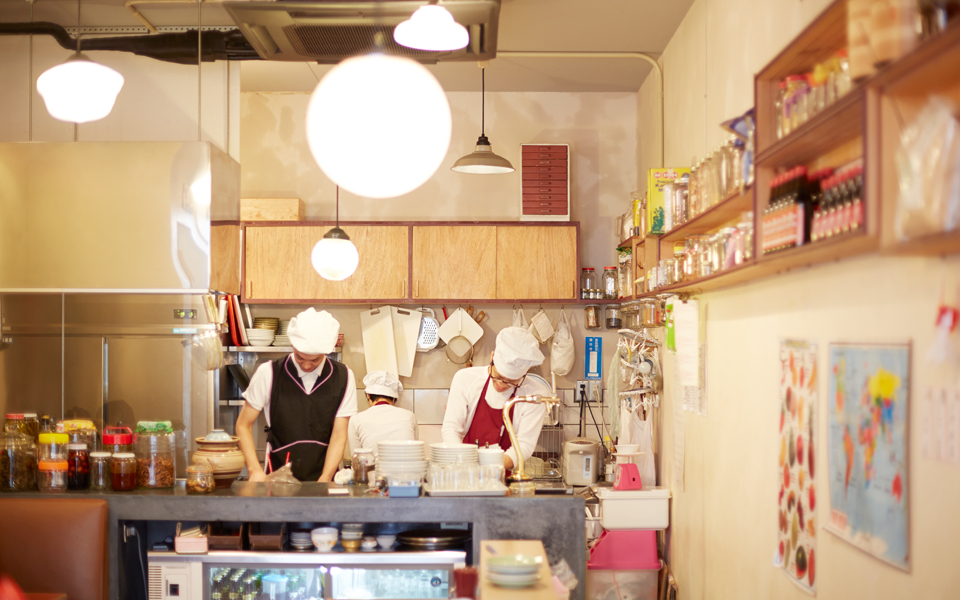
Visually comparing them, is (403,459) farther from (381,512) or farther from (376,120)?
(376,120)

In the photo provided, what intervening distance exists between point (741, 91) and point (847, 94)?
1714mm

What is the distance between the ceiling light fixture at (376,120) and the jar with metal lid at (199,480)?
2001mm

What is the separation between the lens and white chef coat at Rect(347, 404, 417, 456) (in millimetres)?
4730

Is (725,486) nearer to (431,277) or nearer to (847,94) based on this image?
(847,94)

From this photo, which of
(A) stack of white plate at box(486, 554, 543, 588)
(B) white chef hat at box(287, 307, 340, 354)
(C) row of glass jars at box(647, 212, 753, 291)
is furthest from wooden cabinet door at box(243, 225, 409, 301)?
(A) stack of white plate at box(486, 554, 543, 588)

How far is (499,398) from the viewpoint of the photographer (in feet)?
14.8

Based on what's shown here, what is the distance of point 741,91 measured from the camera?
3514 mm

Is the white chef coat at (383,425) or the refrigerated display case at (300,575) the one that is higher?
the white chef coat at (383,425)

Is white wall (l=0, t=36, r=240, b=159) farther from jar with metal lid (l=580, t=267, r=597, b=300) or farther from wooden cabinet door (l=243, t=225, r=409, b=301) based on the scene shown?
jar with metal lid (l=580, t=267, r=597, b=300)

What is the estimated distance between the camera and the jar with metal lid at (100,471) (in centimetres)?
354

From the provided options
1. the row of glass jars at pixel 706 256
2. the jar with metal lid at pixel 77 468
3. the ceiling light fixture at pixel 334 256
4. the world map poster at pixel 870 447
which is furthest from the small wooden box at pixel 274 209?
the world map poster at pixel 870 447

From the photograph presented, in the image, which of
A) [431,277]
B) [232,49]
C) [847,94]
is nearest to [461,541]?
[847,94]

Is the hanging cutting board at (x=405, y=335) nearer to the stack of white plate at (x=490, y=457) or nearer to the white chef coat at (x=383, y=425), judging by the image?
the white chef coat at (x=383, y=425)

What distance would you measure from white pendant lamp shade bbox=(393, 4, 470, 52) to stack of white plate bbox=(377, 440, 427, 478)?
1.71 meters
